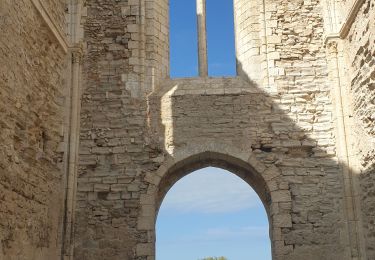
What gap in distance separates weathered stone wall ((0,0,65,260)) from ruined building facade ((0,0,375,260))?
0.04 metres

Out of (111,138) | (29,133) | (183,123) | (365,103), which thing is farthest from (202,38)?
(29,133)

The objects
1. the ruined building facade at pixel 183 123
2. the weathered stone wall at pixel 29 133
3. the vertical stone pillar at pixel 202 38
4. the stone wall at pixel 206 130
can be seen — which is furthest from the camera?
the vertical stone pillar at pixel 202 38

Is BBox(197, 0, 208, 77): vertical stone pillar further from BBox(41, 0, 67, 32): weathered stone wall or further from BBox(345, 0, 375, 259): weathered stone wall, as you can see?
BBox(345, 0, 375, 259): weathered stone wall

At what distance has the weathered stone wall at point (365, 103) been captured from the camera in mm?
6754

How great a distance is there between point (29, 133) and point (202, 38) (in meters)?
3.52

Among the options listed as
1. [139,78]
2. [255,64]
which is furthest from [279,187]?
[139,78]

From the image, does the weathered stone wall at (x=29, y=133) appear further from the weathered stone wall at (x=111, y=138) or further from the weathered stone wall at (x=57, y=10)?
the weathered stone wall at (x=111, y=138)

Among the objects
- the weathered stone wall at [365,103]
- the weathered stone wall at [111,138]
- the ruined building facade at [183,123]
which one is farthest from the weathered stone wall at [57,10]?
the weathered stone wall at [365,103]

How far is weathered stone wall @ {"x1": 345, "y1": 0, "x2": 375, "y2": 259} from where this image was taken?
6.75m

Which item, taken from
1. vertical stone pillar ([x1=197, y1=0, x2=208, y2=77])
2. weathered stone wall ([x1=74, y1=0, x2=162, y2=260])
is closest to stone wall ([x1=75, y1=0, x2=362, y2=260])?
weathered stone wall ([x1=74, y1=0, x2=162, y2=260])

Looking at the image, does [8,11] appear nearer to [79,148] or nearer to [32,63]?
[32,63]

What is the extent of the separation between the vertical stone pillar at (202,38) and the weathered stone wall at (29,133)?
231 cm

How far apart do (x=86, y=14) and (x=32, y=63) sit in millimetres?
2142

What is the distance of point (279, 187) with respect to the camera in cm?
771
